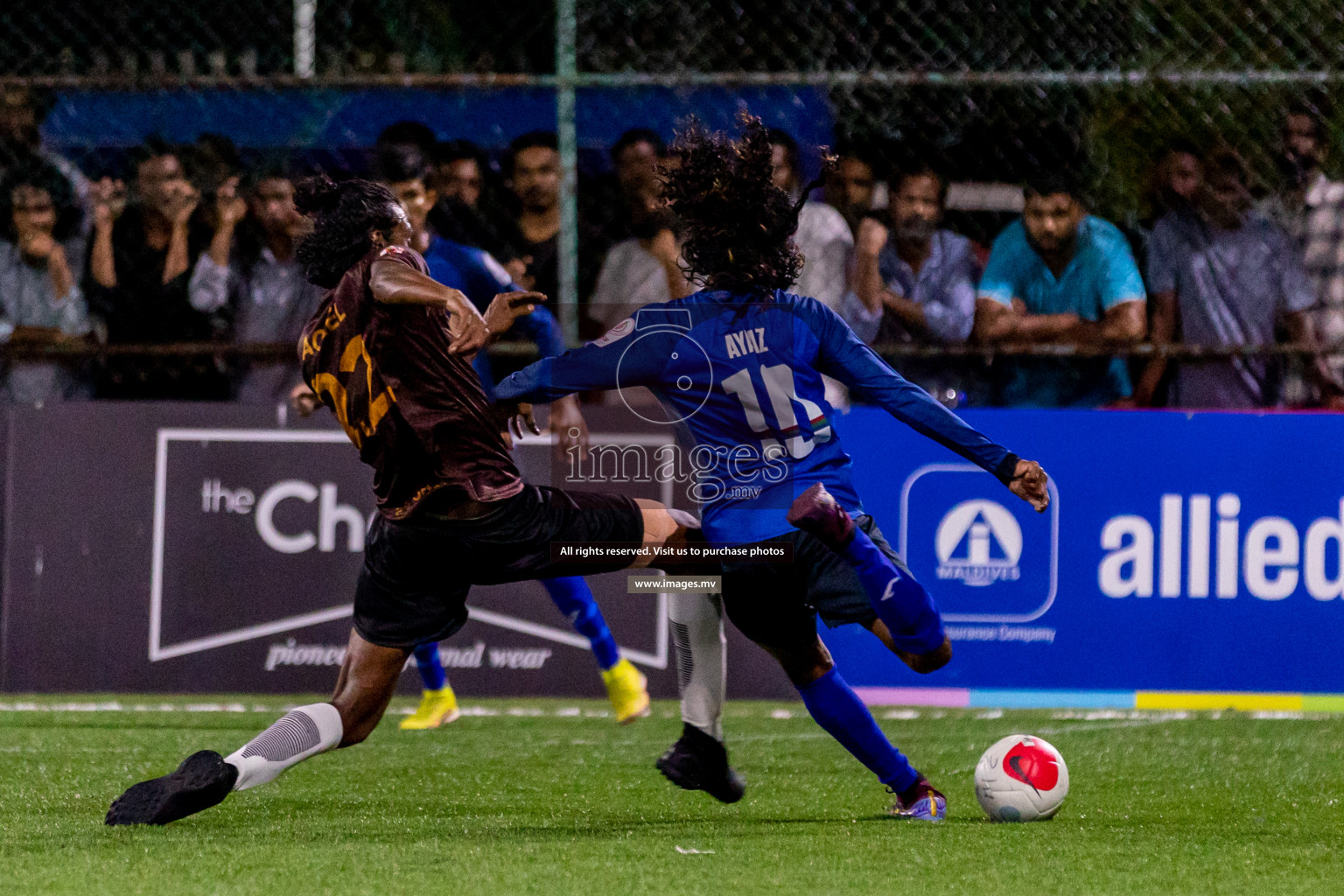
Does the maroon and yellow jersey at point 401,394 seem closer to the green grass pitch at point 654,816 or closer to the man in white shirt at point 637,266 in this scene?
the green grass pitch at point 654,816

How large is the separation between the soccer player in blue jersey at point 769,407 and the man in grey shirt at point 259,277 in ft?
11.5

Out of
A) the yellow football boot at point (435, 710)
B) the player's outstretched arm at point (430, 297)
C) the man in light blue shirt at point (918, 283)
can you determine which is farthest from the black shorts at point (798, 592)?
the man in light blue shirt at point (918, 283)

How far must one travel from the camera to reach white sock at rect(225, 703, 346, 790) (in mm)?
4250

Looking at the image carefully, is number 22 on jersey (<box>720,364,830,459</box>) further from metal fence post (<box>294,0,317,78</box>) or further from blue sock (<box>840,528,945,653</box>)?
metal fence post (<box>294,0,317,78</box>)

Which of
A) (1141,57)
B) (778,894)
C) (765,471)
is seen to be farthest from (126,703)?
(1141,57)

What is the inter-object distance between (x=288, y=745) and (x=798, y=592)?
1.31 metres

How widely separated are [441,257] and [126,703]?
2.38 meters

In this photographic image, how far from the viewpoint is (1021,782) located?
14.9 ft

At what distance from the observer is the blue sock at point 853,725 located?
4539 mm

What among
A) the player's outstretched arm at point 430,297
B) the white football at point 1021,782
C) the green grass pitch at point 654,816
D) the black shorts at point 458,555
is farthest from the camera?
the white football at point 1021,782

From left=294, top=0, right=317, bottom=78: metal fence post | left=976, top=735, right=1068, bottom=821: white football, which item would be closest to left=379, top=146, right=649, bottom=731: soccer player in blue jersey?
left=294, top=0, right=317, bottom=78: metal fence post

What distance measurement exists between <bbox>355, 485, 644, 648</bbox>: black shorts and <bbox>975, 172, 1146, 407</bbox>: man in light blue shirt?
323 centimetres

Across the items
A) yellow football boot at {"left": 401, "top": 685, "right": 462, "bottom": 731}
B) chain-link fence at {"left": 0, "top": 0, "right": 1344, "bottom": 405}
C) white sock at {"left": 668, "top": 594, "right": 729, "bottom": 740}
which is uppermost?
chain-link fence at {"left": 0, "top": 0, "right": 1344, "bottom": 405}

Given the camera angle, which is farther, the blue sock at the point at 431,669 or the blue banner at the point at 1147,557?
the blue banner at the point at 1147,557
